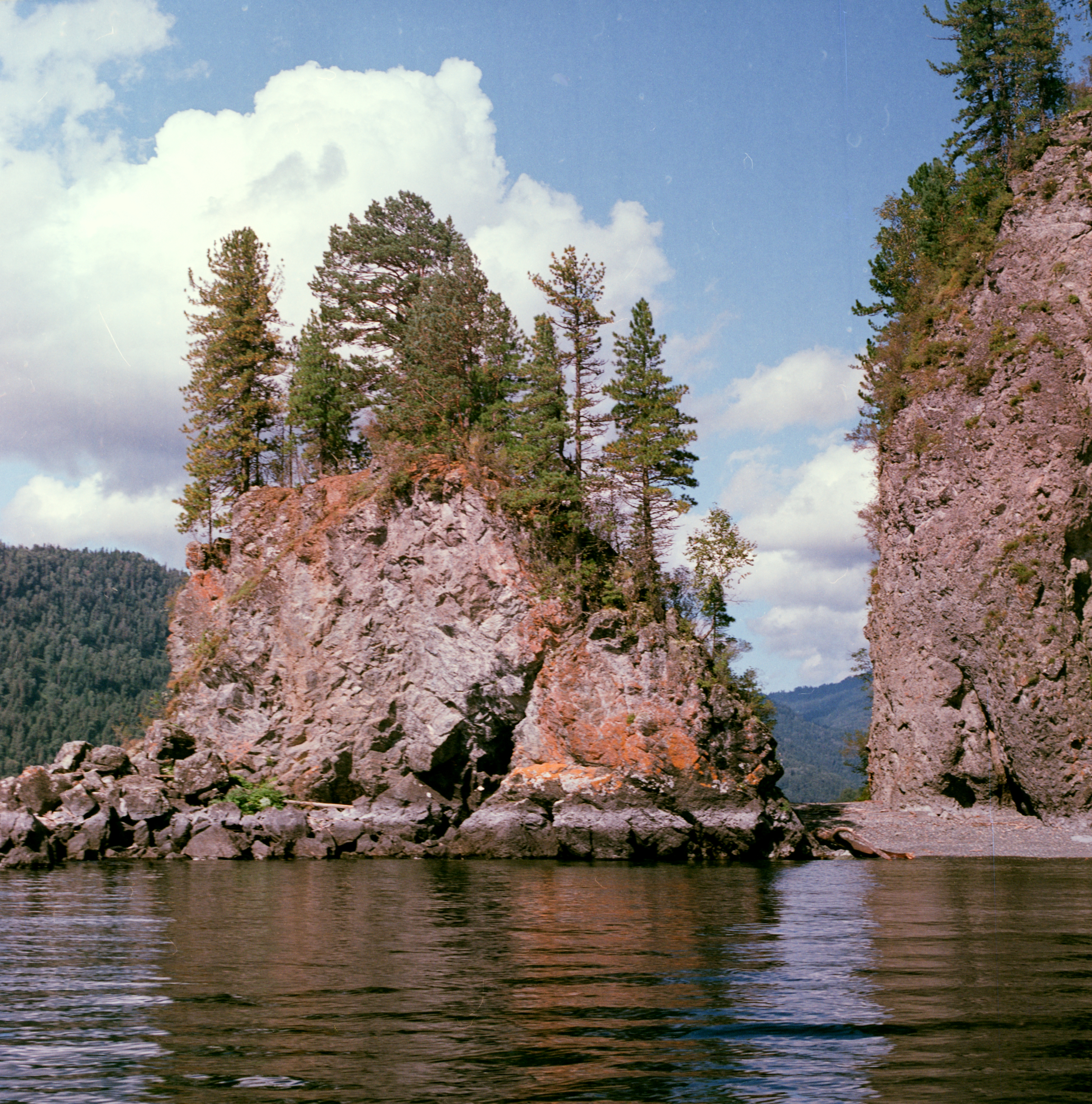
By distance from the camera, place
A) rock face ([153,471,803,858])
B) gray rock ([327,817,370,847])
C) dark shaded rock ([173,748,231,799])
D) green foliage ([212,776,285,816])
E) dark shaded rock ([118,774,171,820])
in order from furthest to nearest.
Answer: green foliage ([212,776,285,816])
dark shaded rock ([173,748,231,799])
dark shaded rock ([118,774,171,820])
gray rock ([327,817,370,847])
rock face ([153,471,803,858])

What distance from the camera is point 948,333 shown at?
146 ft

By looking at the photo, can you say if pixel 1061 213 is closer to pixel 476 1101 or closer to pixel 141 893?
pixel 141 893

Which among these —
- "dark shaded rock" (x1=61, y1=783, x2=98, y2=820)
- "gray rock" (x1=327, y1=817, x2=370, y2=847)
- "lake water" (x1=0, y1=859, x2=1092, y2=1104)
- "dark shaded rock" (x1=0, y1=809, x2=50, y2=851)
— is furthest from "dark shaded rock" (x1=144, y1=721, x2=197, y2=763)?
"lake water" (x1=0, y1=859, x2=1092, y2=1104)

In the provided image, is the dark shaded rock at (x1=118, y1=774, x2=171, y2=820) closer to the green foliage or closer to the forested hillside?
the green foliage

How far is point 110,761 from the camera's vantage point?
44.4 meters

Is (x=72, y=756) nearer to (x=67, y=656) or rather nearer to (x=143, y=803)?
(x=143, y=803)

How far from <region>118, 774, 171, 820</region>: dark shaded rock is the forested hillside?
341 feet

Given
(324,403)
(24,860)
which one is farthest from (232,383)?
(24,860)

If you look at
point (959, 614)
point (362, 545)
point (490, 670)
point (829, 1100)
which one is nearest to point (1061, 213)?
point (959, 614)

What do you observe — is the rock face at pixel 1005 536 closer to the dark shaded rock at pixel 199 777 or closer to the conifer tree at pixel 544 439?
the conifer tree at pixel 544 439

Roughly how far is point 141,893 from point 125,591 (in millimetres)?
188142

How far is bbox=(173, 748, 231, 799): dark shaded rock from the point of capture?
43.5 meters

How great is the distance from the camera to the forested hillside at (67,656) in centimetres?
14675

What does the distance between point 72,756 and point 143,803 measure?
606cm
